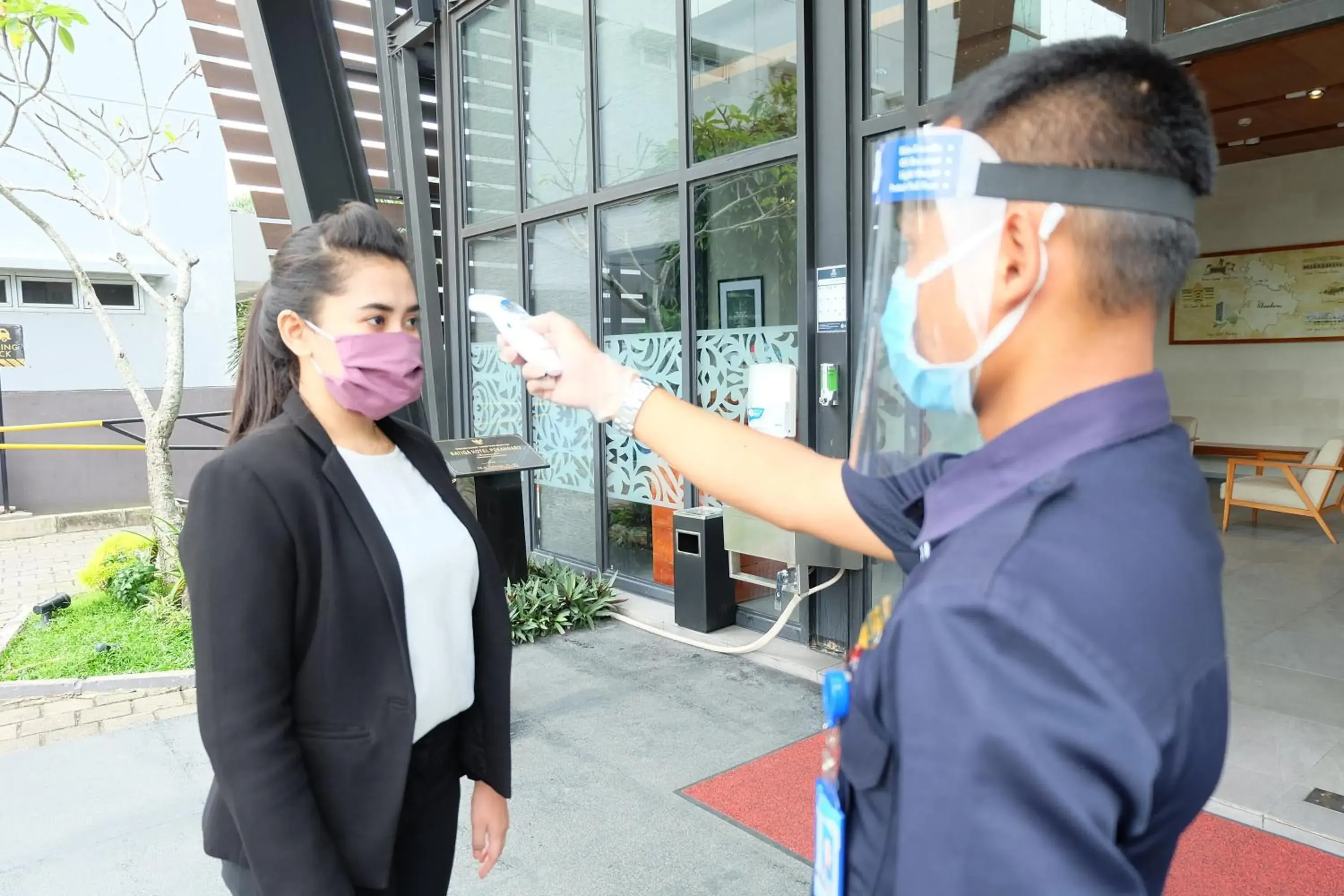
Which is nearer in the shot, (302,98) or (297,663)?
(297,663)

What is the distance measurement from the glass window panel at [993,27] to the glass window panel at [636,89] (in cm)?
177

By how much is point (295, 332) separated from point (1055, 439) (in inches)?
53.9

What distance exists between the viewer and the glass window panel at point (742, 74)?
459cm

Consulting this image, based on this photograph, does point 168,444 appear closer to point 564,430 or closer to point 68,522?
point 564,430

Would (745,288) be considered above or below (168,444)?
above

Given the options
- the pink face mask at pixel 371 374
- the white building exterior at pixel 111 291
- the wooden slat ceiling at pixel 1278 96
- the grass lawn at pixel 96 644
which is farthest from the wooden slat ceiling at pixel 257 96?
the pink face mask at pixel 371 374

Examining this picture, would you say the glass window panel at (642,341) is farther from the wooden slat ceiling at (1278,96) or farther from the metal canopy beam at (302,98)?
the wooden slat ceiling at (1278,96)

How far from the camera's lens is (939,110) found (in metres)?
0.84

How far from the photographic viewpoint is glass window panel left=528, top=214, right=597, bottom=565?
629 centimetres

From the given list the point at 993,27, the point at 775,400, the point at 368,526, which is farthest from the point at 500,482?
the point at 368,526

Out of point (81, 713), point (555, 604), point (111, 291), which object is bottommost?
point (81, 713)

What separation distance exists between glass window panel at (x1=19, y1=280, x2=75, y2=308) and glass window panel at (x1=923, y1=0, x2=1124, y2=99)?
10.4 m

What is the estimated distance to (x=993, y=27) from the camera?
12.5ft

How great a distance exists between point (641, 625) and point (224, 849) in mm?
3818
